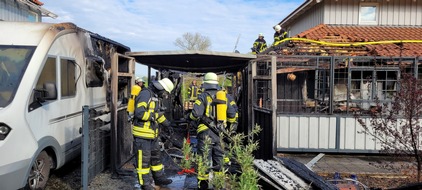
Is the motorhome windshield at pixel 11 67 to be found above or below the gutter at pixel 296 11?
below

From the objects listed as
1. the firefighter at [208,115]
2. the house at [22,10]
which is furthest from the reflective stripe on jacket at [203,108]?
the house at [22,10]

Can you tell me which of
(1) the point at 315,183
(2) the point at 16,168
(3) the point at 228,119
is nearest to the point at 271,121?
(3) the point at 228,119

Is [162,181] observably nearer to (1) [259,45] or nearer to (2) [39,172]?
(2) [39,172]

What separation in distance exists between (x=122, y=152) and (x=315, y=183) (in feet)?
13.6

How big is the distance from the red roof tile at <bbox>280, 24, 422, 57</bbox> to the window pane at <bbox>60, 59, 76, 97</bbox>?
561 cm

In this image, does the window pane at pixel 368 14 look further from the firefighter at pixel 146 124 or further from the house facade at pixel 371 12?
the firefighter at pixel 146 124

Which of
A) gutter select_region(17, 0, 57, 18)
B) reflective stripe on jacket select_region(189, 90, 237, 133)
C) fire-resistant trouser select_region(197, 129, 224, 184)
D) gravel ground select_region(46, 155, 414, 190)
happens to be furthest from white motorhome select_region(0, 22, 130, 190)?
gutter select_region(17, 0, 57, 18)

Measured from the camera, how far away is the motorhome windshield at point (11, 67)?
488 centimetres

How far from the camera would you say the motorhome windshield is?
488cm

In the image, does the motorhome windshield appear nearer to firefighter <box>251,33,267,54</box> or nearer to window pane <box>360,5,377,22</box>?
firefighter <box>251,33,267,54</box>

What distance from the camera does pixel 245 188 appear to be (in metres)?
3.59

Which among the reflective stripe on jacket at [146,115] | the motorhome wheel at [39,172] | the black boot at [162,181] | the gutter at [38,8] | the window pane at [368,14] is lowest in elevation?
the black boot at [162,181]

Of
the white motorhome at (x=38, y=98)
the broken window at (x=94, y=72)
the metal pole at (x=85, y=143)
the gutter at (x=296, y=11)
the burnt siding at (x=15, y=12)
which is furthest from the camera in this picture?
the gutter at (x=296, y=11)

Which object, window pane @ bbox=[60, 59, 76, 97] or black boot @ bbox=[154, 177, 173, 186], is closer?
black boot @ bbox=[154, 177, 173, 186]
